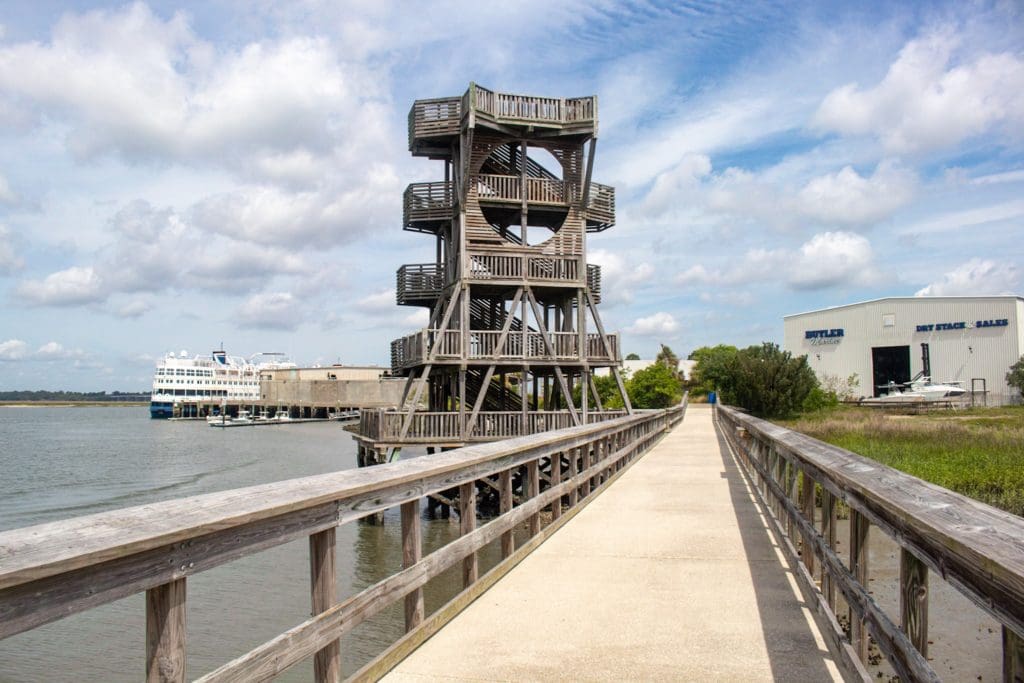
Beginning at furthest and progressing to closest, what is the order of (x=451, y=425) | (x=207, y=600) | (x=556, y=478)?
(x=451, y=425) < (x=207, y=600) < (x=556, y=478)

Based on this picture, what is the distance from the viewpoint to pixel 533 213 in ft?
94.8

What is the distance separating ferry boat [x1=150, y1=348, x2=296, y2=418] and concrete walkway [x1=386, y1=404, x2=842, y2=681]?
4855 inches

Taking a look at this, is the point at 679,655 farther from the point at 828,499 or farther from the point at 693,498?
the point at 693,498

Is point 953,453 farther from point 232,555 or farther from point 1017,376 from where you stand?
point 1017,376

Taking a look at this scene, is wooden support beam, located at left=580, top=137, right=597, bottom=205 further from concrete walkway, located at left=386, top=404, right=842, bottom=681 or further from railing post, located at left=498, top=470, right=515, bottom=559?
railing post, located at left=498, top=470, right=515, bottom=559

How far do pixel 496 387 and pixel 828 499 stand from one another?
79.6 ft

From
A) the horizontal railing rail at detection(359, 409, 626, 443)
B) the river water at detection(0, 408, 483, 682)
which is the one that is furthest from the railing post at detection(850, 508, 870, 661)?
the horizontal railing rail at detection(359, 409, 626, 443)

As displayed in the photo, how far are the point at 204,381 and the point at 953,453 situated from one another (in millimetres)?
131179

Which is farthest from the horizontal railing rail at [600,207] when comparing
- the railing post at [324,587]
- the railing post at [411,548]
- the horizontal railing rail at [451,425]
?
the railing post at [324,587]

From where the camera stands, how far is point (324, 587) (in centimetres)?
379

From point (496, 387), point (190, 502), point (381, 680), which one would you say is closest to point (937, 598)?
point (381, 680)

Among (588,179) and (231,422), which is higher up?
(588,179)

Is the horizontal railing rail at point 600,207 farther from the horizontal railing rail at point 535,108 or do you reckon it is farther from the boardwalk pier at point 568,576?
the boardwalk pier at point 568,576

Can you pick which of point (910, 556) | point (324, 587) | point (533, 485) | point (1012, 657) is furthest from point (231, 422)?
point (1012, 657)
